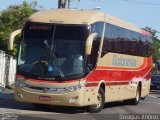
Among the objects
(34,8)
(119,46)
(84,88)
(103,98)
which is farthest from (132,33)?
(34,8)

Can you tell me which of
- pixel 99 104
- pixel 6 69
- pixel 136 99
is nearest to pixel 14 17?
pixel 6 69

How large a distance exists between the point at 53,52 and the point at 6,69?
16243mm

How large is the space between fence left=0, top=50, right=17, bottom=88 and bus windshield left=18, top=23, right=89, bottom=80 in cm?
1279

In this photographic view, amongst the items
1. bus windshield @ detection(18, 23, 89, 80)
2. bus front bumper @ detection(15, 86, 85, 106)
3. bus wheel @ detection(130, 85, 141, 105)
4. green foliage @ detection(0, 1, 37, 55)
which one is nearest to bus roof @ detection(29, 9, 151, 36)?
bus windshield @ detection(18, 23, 89, 80)

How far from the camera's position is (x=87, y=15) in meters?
18.7

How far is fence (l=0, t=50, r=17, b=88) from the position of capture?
3145 cm

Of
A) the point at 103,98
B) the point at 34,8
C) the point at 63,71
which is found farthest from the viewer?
the point at 34,8

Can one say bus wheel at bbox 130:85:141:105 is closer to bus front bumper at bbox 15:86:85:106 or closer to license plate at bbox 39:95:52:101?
bus front bumper at bbox 15:86:85:106

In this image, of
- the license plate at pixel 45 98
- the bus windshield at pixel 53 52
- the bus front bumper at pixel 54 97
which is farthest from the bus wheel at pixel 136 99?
the license plate at pixel 45 98

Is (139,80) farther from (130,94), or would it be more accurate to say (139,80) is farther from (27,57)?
(27,57)

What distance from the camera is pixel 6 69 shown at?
33688 millimetres

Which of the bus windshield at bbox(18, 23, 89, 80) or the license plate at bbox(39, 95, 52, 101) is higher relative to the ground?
the bus windshield at bbox(18, 23, 89, 80)

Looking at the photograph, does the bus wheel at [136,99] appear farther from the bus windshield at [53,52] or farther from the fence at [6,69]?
the fence at [6,69]

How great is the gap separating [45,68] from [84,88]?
147 centimetres
